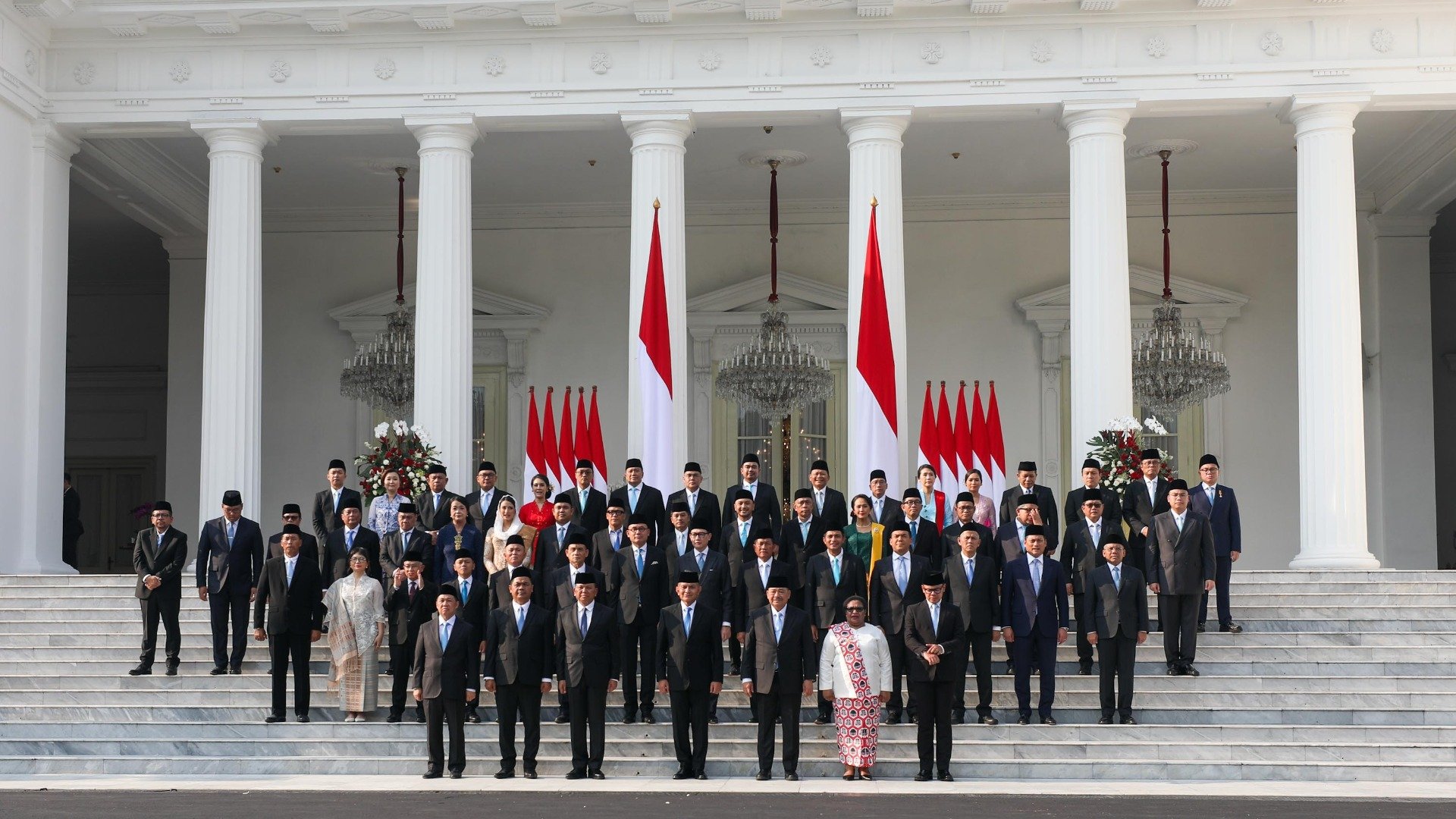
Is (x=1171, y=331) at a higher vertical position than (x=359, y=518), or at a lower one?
higher

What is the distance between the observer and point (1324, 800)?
36.5 ft

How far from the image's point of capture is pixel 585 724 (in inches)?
484

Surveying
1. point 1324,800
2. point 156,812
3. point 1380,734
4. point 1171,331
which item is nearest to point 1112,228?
point 1171,331

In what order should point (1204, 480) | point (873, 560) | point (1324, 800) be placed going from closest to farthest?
point (1324, 800) → point (873, 560) → point (1204, 480)

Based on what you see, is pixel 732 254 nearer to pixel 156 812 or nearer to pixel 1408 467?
pixel 1408 467

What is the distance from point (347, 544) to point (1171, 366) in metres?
11.7

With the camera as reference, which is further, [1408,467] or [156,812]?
[1408,467]

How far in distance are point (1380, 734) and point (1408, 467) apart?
1190cm

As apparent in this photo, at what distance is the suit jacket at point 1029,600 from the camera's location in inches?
512

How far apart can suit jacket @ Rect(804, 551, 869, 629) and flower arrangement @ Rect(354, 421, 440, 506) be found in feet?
18.1

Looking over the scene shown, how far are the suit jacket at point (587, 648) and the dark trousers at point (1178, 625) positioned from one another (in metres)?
4.86

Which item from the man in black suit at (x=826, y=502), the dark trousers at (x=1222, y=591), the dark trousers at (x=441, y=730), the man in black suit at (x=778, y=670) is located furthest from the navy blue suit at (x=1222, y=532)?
the dark trousers at (x=441, y=730)

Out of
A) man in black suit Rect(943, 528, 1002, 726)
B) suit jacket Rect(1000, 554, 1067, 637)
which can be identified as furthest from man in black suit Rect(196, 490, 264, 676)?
suit jacket Rect(1000, 554, 1067, 637)

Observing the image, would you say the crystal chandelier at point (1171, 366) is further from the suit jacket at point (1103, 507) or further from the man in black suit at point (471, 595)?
the man in black suit at point (471, 595)
